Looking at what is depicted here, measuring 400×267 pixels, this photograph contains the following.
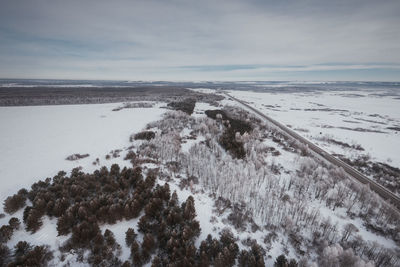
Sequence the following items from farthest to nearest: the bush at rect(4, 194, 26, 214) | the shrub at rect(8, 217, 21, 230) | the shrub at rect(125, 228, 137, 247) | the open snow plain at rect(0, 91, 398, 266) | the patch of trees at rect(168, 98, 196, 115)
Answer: the patch of trees at rect(168, 98, 196, 115) < the bush at rect(4, 194, 26, 214) < the open snow plain at rect(0, 91, 398, 266) < the shrub at rect(8, 217, 21, 230) < the shrub at rect(125, 228, 137, 247)

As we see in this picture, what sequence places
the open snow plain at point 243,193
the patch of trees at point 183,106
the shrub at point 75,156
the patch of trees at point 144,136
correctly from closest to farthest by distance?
the open snow plain at point 243,193 < the shrub at point 75,156 < the patch of trees at point 144,136 < the patch of trees at point 183,106

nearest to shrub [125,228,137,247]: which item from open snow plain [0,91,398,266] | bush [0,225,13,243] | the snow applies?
open snow plain [0,91,398,266]

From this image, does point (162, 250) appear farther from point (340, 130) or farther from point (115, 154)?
point (340, 130)

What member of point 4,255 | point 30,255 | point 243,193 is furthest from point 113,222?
point 243,193

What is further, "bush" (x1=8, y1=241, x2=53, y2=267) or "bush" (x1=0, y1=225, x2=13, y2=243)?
"bush" (x1=0, y1=225, x2=13, y2=243)

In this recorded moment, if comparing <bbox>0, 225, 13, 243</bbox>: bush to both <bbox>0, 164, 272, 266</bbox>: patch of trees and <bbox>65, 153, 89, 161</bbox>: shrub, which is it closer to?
<bbox>0, 164, 272, 266</bbox>: patch of trees

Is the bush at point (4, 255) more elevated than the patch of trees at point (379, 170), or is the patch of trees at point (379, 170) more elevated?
the bush at point (4, 255)

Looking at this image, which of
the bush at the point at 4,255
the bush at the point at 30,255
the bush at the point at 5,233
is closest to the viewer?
the bush at the point at 30,255

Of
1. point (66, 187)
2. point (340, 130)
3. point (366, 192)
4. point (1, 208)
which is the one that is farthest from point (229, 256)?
point (340, 130)

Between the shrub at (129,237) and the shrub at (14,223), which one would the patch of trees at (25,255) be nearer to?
the shrub at (14,223)

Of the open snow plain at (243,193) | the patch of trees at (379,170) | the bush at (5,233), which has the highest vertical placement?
the bush at (5,233)

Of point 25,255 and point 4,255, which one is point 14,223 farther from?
point 25,255

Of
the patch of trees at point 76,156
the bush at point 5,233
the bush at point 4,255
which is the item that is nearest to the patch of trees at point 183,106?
the patch of trees at point 76,156
